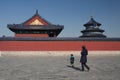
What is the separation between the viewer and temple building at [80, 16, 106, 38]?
36.1 m

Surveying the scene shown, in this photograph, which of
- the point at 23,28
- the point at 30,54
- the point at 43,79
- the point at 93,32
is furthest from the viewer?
the point at 93,32

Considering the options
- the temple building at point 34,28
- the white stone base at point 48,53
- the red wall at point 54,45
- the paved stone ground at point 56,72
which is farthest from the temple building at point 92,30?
the paved stone ground at point 56,72

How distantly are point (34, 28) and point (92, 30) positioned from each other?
15.0 meters

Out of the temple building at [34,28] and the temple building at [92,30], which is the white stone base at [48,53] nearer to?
the temple building at [34,28]

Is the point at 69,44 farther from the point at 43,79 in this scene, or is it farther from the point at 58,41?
the point at 43,79

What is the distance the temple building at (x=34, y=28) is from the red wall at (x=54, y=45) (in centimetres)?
394

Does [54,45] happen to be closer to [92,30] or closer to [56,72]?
[56,72]

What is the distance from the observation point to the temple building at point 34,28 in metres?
26.5

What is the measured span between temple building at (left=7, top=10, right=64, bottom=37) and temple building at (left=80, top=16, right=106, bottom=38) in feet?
35.8

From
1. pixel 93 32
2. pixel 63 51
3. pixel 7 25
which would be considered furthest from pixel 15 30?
→ pixel 93 32

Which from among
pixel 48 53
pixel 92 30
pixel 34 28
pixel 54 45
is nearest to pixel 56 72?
pixel 48 53

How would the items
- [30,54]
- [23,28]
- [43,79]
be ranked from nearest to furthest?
[43,79], [30,54], [23,28]

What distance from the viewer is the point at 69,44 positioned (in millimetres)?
23250

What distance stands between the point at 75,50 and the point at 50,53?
3.19 m
